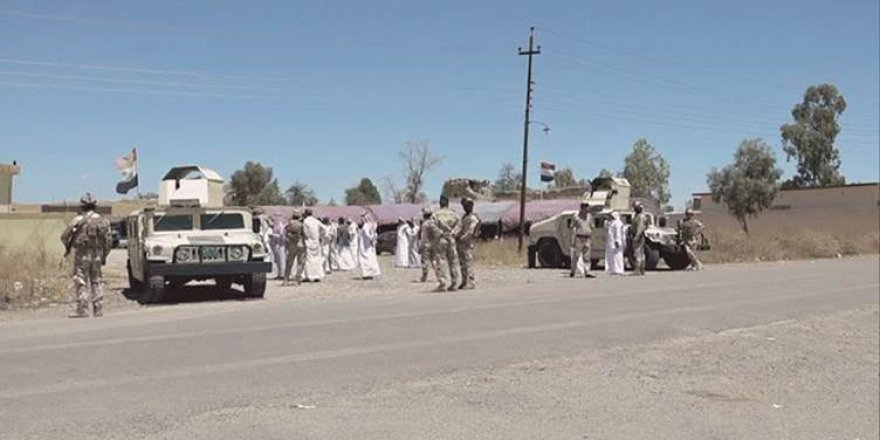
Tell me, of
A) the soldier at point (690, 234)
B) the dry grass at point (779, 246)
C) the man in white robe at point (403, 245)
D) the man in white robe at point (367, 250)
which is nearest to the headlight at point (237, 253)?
the man in white robe at point (367, 250)

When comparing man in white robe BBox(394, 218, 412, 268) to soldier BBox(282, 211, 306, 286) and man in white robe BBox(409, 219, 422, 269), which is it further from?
soldier BBox(282, 211, 306, 286)

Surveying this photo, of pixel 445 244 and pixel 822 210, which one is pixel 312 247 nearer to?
pixel 445 244

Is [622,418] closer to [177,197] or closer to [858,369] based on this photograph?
[858,369]

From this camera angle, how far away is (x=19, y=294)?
17.0m

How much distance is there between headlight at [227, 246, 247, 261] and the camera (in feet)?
55.1

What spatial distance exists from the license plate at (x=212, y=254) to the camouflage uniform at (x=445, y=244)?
4.14 metres

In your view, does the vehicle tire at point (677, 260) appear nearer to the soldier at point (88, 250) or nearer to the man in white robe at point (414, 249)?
the man in white robe at point (414, 249)

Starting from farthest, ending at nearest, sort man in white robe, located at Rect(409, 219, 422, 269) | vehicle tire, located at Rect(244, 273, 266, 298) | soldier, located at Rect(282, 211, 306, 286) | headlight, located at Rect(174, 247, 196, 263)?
man in white robe, located at Rect(409, 219, 422, 269)
soldier, located at Rect(282, 211, 306, 286)
vehicle tire, located at Rect(244, 273, 266, 298)
headlight, located at Rect(174, 247, 196, 263)

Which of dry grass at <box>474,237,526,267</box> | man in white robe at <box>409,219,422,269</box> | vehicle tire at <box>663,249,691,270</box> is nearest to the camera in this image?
vehicle tire at <box>663,249,691,270</box>

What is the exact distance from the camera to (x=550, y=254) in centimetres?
2909

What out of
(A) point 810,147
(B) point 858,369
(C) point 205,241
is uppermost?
(A) point 810,147

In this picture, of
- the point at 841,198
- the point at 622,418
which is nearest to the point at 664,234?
the point at 622,418

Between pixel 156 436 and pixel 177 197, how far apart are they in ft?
40.8

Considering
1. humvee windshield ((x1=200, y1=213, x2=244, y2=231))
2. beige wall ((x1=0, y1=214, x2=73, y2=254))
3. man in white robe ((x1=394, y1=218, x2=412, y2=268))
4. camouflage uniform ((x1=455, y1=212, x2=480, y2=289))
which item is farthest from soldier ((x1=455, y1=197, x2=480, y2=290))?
beige wall ((x1=0, y1=214, x2=73, y2=254))
